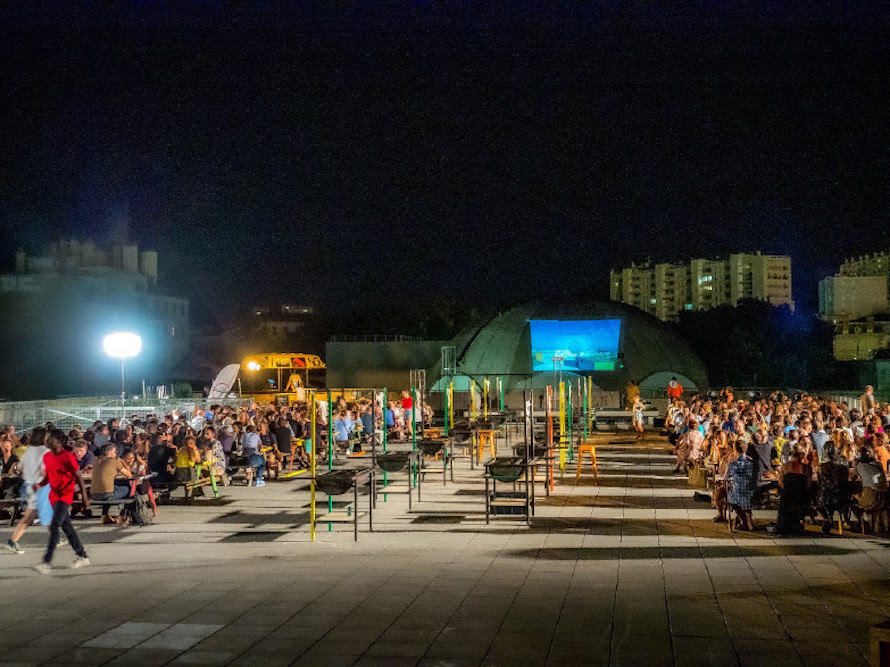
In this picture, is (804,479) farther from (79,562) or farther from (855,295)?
(855,295)

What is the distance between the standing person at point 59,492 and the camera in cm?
1000

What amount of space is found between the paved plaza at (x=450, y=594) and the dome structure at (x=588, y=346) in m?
38.6

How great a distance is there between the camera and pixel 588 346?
53375 millimetres

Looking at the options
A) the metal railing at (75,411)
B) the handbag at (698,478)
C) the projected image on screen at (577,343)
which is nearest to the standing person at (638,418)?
the handbag at (698,478)

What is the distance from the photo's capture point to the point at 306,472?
2092cm

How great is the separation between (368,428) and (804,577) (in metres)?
17.4

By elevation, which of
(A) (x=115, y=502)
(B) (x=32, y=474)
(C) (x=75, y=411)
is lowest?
(A) (x=115, y=502)

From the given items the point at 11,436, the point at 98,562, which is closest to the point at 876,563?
the point at 98,562

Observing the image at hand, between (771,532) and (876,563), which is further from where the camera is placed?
(771,532)

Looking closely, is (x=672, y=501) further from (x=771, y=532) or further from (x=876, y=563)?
(x=876, y=563)

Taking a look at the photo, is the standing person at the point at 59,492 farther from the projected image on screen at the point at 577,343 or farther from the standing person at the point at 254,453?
the projected image on screen at the point at 577,343

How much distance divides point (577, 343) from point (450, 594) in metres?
46.5

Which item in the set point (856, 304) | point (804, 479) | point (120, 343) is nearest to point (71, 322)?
point (120, 343)

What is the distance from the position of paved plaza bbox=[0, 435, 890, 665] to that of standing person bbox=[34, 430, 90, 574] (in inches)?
9.1
